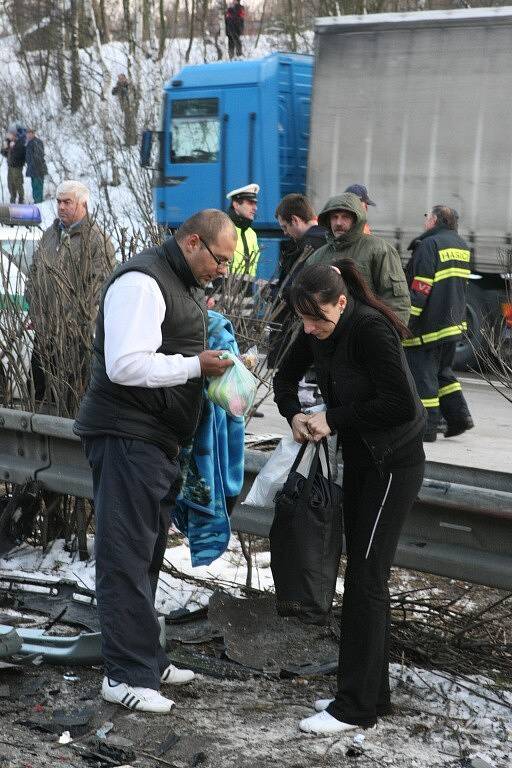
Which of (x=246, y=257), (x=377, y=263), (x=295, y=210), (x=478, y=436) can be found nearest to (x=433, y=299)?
(x=295, y=210)

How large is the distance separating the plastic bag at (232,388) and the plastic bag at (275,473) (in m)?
0.24

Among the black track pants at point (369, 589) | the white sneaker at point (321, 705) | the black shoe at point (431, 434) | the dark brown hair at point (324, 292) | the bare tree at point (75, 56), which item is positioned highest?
the bare tree at point (75, 56)

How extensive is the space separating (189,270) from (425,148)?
33.8ft

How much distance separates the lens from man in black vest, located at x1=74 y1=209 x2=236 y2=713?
13.5ft

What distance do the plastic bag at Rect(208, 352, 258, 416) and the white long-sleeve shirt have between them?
125 millimetres

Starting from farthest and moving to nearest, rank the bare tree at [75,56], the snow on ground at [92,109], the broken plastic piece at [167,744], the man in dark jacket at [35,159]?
1. the bare tree at [75,56]
2. the snow on ground at [92,109]
3. the man in dark jacket at [35,159]
4. the broken plastic piece at [167,744]

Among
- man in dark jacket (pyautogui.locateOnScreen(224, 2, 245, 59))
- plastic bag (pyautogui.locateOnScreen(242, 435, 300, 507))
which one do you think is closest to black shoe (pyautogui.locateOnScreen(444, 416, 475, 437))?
plastic bag (pyautogui.locateOnScreen(242, 435, 300, 507))

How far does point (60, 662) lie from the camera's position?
4.51 m

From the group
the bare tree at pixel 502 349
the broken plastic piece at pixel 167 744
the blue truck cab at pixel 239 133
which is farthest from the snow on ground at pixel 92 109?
the broken plastic piece at pixel 167 744

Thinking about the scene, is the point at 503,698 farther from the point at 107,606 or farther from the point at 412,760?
the point at 107,606

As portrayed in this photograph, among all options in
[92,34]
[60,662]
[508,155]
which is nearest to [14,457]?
[60,662]

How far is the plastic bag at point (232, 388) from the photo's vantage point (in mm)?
4191

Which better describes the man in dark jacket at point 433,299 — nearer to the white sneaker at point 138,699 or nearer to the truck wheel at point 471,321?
the truck wheel at point 471,321

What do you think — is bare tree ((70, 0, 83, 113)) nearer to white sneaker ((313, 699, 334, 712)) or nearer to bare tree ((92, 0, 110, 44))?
bare tree ((92, 0, 110, 44))
